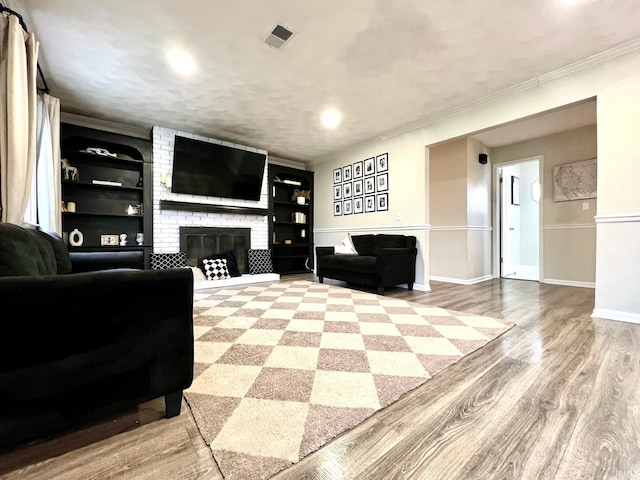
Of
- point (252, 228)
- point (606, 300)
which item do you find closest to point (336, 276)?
point (252, 228)

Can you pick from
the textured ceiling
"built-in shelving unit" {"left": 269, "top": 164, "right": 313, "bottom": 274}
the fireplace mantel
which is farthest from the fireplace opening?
the textured ceiling

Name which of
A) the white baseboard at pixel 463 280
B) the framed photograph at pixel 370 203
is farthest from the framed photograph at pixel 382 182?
the white baseboard at pixel 463 280

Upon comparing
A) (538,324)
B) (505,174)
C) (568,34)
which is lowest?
(538,324)

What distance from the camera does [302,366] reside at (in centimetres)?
151

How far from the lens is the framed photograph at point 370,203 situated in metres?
4.63

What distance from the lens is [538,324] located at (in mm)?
2223

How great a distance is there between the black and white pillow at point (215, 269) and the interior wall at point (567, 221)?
511cm

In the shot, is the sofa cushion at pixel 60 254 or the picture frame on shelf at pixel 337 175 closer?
the sofa cushion at pixel 60 254

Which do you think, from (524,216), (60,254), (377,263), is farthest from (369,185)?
(60,254)

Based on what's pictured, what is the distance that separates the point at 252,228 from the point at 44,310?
4.25m

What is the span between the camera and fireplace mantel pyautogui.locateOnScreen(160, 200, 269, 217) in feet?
13.5

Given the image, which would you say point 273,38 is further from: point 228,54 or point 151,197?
point 151,197

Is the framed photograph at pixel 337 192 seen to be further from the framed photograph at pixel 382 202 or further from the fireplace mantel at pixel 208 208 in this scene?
the fireplace mantel at pixel 208 208

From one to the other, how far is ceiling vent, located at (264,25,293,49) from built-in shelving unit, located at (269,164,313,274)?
3.30 m
